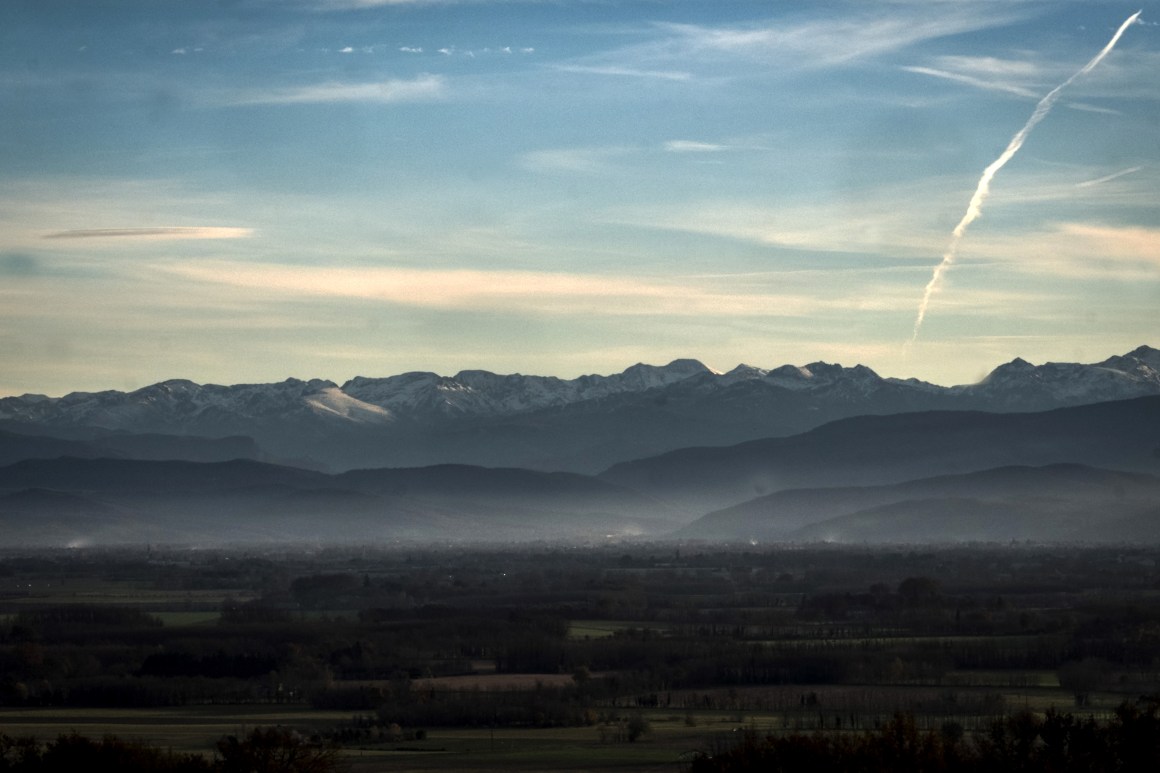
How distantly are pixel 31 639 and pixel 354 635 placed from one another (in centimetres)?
2460

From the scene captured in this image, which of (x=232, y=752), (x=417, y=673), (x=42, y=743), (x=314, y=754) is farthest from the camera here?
(x=417, y=673)

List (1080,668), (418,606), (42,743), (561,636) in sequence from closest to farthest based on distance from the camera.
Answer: (42,743) → (1080,668) → (561,636) → (418,606)

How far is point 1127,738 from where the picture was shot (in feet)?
251

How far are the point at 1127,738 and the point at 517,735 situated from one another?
34043 mm

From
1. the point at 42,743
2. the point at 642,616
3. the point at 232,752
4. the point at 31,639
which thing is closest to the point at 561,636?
the point at 642,616

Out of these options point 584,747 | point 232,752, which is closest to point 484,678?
point 584,747

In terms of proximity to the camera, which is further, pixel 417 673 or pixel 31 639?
pixel 31 639

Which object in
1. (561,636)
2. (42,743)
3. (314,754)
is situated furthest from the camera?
(561,636)

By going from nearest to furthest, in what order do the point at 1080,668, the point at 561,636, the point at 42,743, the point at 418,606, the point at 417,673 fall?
the point at 42,743
the point at 1080,668
the point at 417,673
the point at 561,636
the point at 418,606

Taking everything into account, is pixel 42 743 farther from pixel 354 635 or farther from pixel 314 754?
pixel 354 635

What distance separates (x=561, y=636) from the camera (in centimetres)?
15312

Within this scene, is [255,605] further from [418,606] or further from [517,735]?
[517,735]

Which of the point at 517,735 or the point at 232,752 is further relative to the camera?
the point at 517,735

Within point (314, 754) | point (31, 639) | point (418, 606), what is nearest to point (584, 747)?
point (314, 754)
